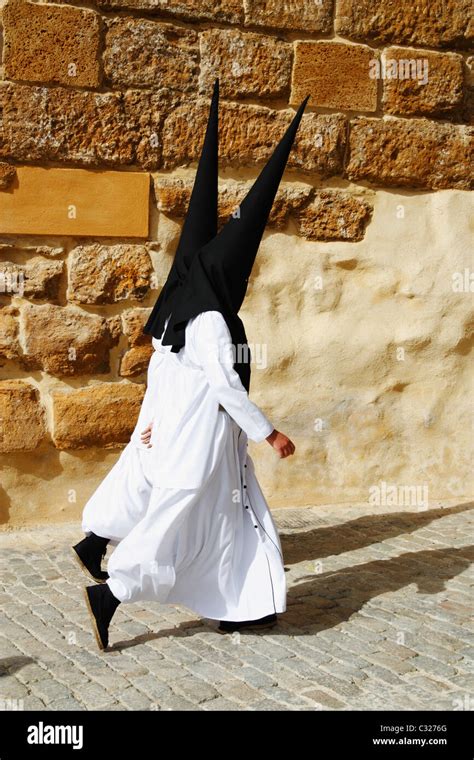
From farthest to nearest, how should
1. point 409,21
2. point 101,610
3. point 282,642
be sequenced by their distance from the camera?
point 409,21 → point 282,642 → point 101,610

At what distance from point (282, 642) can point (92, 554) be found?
111cm

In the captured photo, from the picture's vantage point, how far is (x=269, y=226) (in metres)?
5.99

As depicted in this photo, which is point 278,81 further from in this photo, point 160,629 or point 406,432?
point 160,629

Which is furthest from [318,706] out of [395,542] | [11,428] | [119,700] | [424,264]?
[424,264]

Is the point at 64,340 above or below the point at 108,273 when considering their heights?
below

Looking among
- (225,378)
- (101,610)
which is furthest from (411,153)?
(101,610)

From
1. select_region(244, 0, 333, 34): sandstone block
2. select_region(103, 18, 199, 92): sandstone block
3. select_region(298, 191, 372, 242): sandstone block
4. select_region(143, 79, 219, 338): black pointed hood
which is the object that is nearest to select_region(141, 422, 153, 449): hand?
select_region(143, 79, 219, 338): black pointed hood

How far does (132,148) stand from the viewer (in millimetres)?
5625

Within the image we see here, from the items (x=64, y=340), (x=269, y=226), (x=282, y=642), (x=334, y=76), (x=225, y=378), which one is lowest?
(x=282, y=642)

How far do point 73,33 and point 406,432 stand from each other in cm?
320

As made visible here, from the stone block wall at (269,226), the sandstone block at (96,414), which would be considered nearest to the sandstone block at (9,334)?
the stone block wall at (269,226)

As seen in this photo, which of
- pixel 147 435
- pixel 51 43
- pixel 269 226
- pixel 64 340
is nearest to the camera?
pixel 147 435

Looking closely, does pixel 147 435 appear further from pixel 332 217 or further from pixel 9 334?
pixel 332 217

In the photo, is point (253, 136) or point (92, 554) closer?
point (92, 554)
